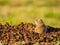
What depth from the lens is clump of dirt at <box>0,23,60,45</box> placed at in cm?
853

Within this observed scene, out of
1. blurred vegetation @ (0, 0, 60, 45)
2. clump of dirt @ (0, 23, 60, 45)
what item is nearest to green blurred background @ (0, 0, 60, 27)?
blurred vegetation @ (0, 0, 60, 45)

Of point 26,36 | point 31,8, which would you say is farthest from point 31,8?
point 26,36

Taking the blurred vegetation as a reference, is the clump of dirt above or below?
below

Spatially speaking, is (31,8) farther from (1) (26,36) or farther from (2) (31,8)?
(1) (26,36)

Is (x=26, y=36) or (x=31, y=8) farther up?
(x=31, y=8)

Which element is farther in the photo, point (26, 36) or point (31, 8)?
point (31, 8)

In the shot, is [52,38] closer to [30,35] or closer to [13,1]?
[30,35]

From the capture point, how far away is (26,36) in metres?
8.70

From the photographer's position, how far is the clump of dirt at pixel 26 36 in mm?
8531

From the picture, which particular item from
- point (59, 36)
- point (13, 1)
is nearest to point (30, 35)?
point (59, 36)

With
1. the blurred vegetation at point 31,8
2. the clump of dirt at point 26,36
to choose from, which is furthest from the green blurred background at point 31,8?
the clump of dirt at point 26,36

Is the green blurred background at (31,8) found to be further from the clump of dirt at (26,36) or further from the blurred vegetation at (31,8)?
the clump of dirt at (26,36)

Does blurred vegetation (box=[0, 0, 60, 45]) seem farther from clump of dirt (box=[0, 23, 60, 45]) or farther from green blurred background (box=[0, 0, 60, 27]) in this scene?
clump of dirt (box=[0, 23, 60, 45])

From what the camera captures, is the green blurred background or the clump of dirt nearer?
the clump of dirt
